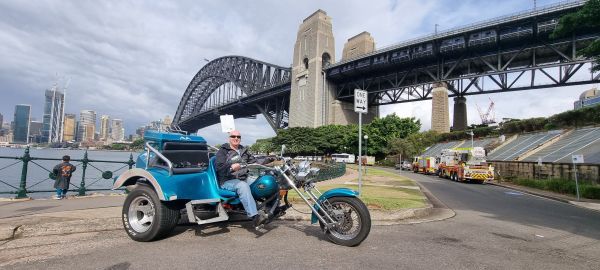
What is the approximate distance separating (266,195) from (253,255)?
3.23 ft

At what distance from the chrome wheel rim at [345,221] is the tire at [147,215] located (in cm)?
241

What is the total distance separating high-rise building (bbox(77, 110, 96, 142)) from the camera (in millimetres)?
124281

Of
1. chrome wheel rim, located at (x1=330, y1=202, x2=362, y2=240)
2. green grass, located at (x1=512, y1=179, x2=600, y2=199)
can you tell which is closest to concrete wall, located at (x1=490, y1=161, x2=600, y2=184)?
green grass, located at (x1=512, y1=179, x2=600, y2=199)

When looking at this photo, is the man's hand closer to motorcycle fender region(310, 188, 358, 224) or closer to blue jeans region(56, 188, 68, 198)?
motorcycle fender region(310, 188, 358, 224)

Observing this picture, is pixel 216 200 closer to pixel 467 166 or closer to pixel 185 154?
pixel 185 154

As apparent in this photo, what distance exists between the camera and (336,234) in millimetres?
5246

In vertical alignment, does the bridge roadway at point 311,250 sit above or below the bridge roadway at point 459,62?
below

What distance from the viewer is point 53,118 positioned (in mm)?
106812

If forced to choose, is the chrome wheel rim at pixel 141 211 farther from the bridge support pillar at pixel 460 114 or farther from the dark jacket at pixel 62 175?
the bridge support pillar at pixel 460 114

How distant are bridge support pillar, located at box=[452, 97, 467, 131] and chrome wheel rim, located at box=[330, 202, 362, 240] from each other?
63.6 meters

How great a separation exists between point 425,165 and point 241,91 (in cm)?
8113

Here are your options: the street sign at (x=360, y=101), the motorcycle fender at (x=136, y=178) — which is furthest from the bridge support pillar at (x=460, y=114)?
the motorcycle fender at (x=136, y=178)

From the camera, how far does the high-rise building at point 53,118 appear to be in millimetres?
101688

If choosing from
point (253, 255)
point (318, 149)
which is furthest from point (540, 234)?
point (318, 149)
